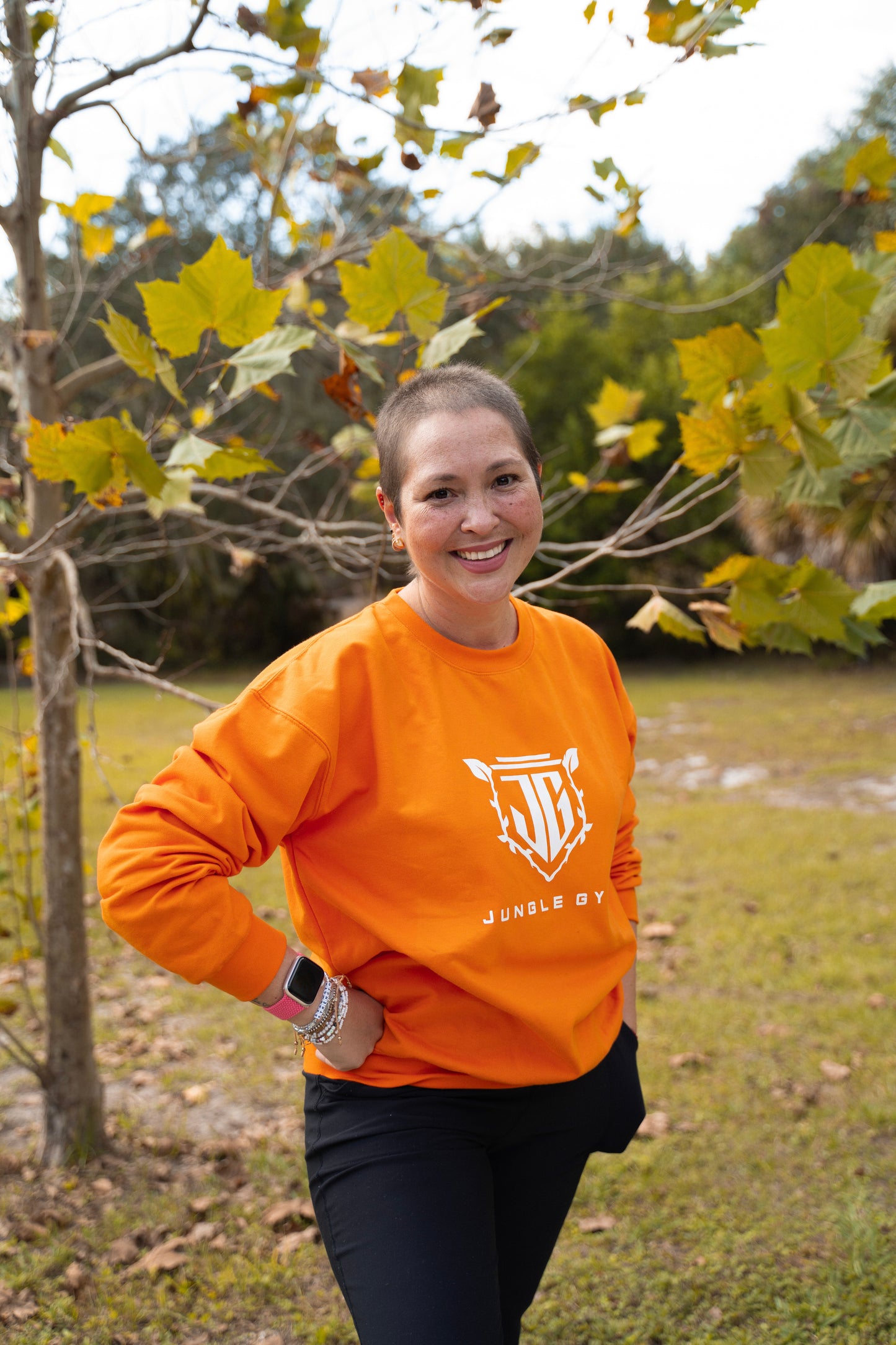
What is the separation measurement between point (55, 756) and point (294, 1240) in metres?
1.59

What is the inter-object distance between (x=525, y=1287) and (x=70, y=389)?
8.91ft

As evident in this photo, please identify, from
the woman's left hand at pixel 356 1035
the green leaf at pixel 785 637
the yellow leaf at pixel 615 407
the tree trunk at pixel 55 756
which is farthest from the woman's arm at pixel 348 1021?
the yellow leaf at pixel 615 407

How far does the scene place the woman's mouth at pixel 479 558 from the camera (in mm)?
1687

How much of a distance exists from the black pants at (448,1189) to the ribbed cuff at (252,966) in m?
0.24

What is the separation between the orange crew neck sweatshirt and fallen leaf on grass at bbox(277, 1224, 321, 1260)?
1448 millimetres

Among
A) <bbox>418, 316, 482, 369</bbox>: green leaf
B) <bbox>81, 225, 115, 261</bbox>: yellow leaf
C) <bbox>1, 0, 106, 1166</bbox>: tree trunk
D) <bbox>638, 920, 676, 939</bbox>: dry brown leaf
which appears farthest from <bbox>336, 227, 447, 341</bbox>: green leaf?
<bbox>638, 920, 676, 939</bbox>: dry brown leaf

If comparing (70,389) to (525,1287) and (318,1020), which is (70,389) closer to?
(318,1020)

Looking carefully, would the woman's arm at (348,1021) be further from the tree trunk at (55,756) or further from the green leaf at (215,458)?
the tree trunk at (55,756)

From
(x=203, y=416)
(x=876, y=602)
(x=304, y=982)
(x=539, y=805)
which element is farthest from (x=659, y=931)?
(x=304, y=982)

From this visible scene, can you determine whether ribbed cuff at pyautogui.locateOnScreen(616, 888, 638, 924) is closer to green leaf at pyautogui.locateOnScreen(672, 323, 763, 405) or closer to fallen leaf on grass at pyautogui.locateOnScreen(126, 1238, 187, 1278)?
green leaf at pyautogui.locateOnScreen(672, 323, 763, 405)

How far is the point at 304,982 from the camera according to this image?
1.63 m

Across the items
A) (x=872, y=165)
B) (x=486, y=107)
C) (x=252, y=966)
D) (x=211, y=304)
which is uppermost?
(x=486, y=107)

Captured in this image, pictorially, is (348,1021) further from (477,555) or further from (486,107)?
(486,107)

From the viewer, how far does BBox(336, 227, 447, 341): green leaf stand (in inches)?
78.9
